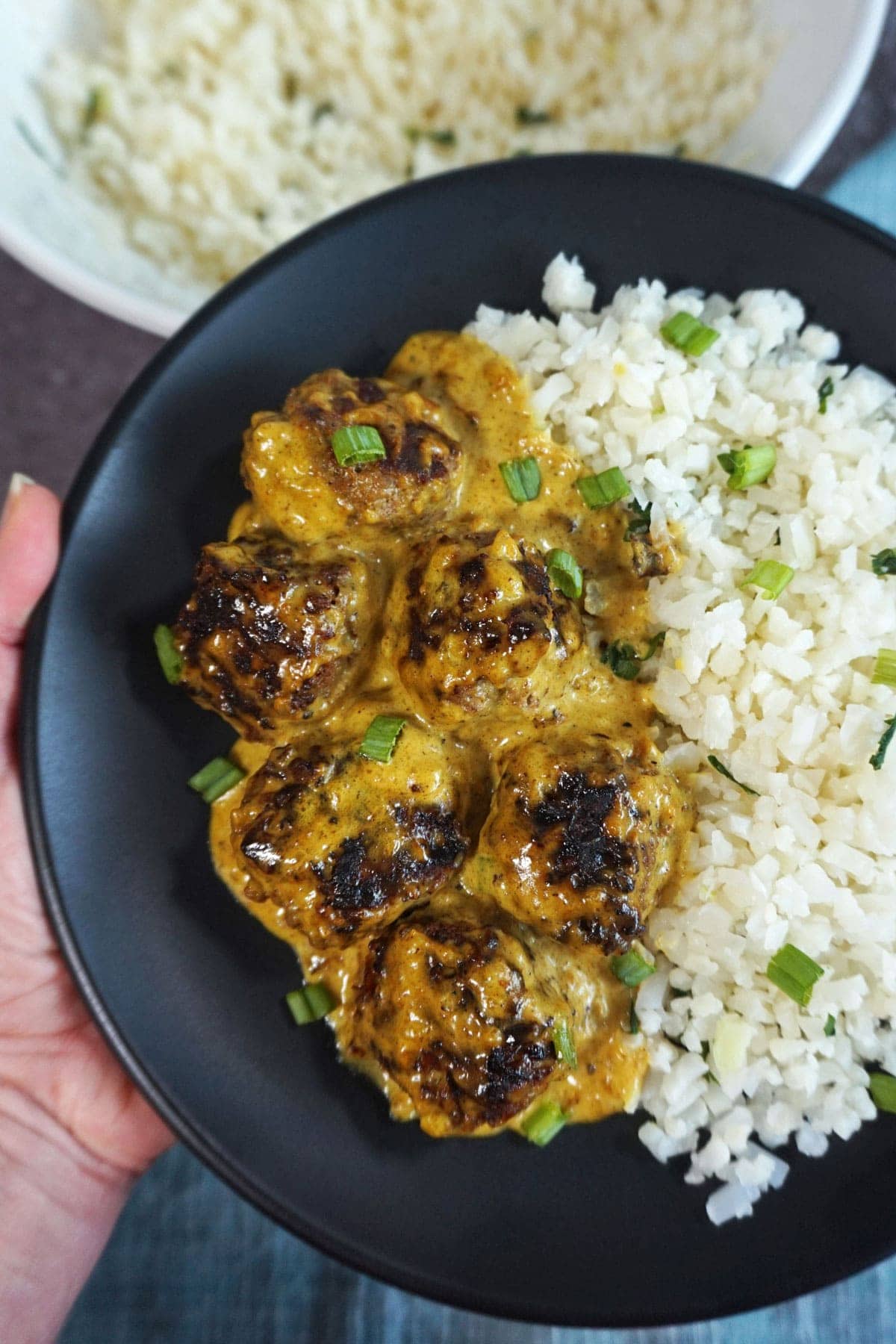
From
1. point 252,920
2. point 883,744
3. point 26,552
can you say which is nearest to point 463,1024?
point 252,920

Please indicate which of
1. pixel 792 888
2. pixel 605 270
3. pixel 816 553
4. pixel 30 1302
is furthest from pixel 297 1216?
pixel 605 270

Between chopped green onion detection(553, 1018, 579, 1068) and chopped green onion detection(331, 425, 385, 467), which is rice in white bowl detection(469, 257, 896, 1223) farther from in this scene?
chopped green onion detection(331, 425, 385, 467)

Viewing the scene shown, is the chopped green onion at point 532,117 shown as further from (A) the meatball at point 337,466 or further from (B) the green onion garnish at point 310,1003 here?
(B) the green onion garnish at point 310,1003

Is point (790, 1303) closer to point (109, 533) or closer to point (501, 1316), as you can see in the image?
point (501, 1316)

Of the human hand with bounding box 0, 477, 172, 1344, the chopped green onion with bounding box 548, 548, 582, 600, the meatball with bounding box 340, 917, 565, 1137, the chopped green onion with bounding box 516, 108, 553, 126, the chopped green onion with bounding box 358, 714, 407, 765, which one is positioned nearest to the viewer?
the meatball with bounding box 340, 917, 565, 1137

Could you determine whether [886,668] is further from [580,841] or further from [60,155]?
[60,155]

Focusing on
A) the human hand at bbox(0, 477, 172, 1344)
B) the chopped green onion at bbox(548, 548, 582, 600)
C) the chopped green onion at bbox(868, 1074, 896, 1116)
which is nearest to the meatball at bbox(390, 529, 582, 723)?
the chopped green onion at bbox(548, 548, 582, 600)
